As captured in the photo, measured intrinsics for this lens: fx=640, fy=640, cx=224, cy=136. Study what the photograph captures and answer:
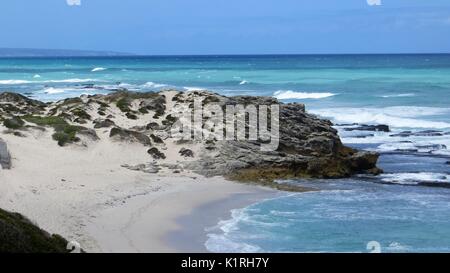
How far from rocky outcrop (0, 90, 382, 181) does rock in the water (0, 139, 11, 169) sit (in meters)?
4.20

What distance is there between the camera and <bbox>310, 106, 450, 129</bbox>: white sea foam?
45.3m

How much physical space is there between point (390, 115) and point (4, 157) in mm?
33622

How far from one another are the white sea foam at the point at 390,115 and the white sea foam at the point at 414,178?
57.4 feet

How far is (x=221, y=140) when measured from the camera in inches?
1174

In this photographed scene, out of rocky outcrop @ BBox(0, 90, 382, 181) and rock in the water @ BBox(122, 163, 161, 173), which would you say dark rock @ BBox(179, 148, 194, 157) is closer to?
rocky outcrop @ BBox(0, 90, 382, 181)

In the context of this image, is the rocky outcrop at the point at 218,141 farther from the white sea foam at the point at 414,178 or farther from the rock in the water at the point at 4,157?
the rock in the water at the point at 4,157

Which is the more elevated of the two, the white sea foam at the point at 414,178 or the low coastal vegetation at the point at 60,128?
the low coastal vegetation at the point at 60,128

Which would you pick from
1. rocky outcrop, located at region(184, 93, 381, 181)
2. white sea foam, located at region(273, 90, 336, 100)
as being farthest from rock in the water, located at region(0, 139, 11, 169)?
white sea foam, located at region(273, 90, 336, 100)

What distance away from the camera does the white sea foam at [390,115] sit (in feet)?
149

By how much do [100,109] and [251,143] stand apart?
11.3 meters

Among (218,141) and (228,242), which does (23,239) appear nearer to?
(228,242)

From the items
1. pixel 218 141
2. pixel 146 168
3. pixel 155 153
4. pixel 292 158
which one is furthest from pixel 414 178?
pixel 155 153

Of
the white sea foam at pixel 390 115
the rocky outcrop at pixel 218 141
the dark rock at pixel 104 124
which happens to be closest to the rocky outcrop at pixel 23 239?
the rocky outcrop at pixel 218 141

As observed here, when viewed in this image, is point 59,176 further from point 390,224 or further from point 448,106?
point 448,106
